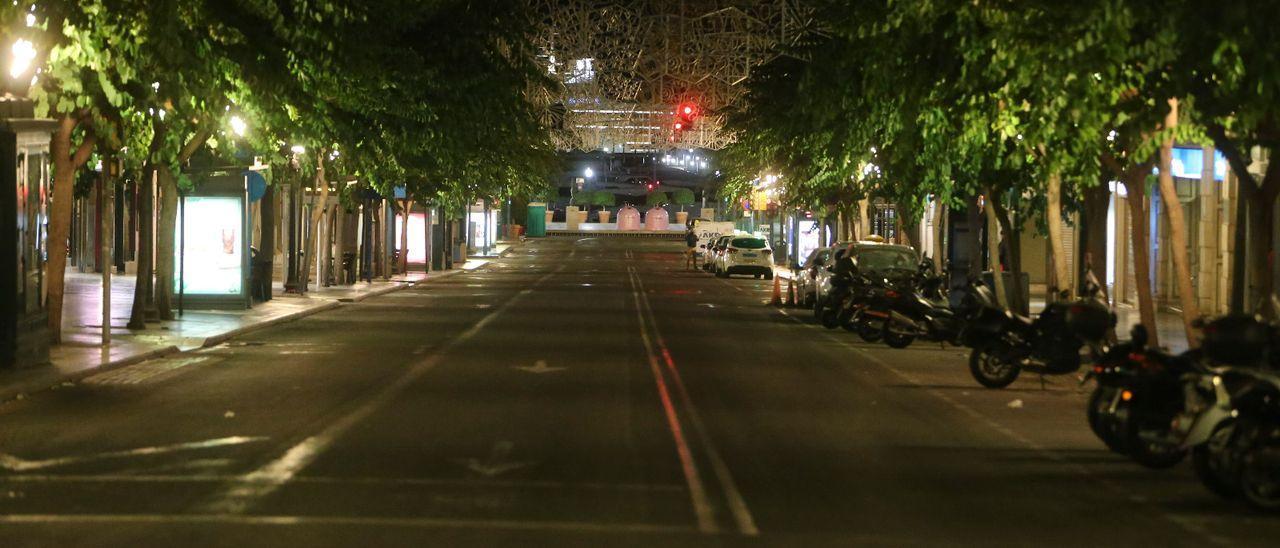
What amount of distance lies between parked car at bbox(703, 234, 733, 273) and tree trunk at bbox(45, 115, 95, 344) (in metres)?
39.2

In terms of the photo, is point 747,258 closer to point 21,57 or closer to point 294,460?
point 21,57

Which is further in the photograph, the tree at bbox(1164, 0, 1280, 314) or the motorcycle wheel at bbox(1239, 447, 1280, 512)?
the tree at bbox(1164, 0, 1280, 314)

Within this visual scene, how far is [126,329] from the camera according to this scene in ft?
86.5

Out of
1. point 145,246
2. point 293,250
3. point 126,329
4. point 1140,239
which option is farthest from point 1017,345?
point 293,250

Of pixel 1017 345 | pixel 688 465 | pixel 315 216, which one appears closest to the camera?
pixel 688 465

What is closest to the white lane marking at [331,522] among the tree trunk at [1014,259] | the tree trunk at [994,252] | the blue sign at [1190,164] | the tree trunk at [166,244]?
the blue sign at [1190,164]

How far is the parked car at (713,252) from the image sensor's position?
61.8 m

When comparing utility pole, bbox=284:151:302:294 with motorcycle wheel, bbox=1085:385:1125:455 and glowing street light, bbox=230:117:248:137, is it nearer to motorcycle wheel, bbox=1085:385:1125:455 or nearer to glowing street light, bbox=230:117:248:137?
glowing street light, bbox=230:117:248:137

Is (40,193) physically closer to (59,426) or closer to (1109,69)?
(59,426)

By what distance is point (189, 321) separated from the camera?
2877cm

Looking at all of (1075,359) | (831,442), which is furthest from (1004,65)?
(831,442)

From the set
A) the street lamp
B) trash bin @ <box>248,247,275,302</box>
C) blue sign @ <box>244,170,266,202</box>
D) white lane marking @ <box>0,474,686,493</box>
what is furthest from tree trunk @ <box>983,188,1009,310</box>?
white lane marking @ <box>0,474,686,493</box>

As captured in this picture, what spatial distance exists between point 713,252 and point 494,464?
51955 millimetres

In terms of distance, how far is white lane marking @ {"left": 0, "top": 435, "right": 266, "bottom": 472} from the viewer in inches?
463
